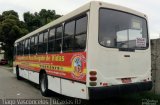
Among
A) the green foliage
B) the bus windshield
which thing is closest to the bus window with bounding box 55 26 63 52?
the bus windshield

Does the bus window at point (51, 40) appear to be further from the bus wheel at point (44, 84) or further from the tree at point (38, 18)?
the tree at point (38, 18)

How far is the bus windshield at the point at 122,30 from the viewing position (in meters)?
7.50

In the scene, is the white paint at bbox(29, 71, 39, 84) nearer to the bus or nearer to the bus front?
the bus

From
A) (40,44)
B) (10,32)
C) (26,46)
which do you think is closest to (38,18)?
(10,32)

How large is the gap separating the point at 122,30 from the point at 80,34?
127cm

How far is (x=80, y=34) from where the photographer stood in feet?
25.3

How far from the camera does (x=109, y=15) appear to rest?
768 centimetres

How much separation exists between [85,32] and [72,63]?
3.75 ft

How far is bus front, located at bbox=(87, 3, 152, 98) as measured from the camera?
7.14m

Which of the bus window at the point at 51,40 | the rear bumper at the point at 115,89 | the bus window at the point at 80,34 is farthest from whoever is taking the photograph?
the bus window at the point at 51,40

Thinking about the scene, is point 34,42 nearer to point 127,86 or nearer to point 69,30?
point 69,30

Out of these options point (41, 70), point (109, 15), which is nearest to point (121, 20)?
point (109, 15)

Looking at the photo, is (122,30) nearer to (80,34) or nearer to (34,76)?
(80,34)

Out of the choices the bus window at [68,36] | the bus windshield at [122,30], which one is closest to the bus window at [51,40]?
the bus window at [68,36]
